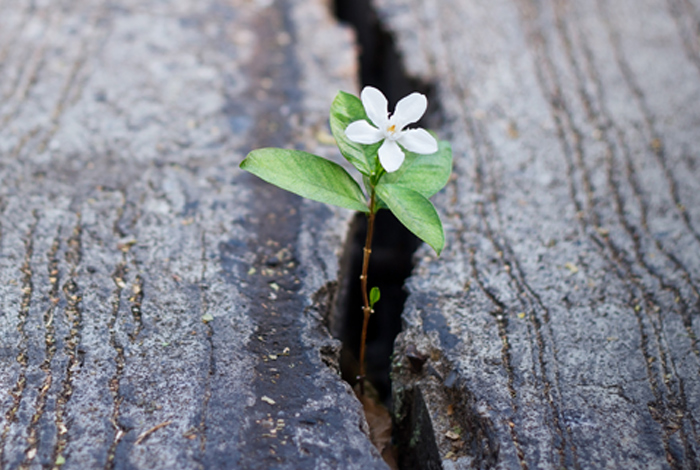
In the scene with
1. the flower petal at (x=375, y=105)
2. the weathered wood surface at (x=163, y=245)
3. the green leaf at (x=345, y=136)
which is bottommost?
the weathered wood surface at (x=163, y=245)

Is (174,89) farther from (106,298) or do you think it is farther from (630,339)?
(630,339)

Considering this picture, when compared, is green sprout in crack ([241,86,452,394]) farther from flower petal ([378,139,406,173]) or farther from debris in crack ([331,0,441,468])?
debris in crack ([331,0,441,468])

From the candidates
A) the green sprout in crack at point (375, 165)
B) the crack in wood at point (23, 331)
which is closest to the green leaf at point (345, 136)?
the green sprout in crack at point (375, 165)

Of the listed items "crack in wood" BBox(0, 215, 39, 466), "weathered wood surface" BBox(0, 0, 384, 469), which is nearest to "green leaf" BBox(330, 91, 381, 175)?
"weathered wood surface" BBox(0, 0, 384, 469)

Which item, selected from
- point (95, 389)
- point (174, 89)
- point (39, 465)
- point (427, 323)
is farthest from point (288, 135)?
point (39, 465)

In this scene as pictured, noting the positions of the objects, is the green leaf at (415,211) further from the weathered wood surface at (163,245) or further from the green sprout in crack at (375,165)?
the weathered wood surface at (163,245)

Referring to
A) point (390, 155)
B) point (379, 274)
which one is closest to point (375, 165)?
point (390, 155)

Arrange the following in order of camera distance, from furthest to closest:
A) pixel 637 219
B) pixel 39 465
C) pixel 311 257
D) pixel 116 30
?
pixel 116 30
pixel 637 219
pixel 311 257
pixel 39 465
